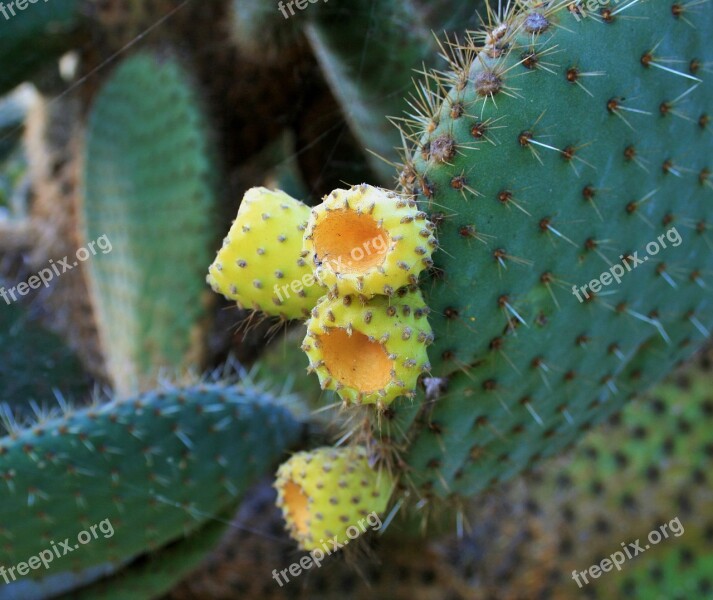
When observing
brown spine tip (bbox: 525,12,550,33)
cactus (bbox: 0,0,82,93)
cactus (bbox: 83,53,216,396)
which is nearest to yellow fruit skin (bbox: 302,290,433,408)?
brown spine tip (bbox: 525,12,550,33)

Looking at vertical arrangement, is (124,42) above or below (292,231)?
above

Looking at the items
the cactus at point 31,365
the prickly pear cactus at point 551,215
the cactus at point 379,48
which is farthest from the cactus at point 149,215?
the prickly pear cactus at point 551,215

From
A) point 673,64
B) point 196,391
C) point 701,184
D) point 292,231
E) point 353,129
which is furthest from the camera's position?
point 353,129

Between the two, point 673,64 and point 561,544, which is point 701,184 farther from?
point 561,544

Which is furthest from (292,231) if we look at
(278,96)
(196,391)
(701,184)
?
(278,96)

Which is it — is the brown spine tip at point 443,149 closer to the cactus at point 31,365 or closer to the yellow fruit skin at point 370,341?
the yellow fruit skin at point 370,341
